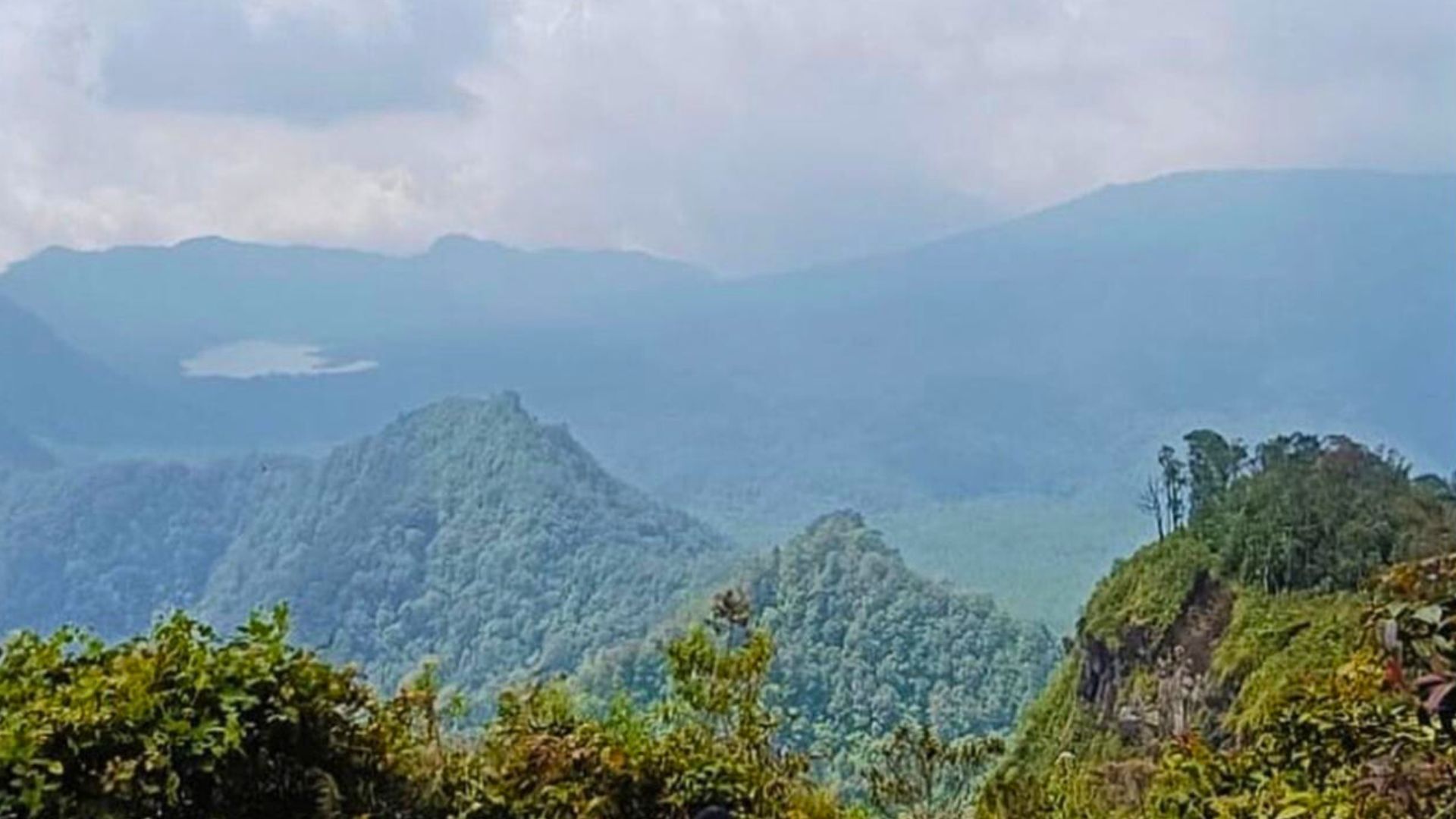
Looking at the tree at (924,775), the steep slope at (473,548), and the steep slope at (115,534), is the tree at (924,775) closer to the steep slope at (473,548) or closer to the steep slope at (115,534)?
the steep slope at (473,548)

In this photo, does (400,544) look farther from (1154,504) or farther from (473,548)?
(1154,504)

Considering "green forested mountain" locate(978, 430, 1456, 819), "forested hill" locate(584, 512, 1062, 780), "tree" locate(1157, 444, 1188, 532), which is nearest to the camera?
"green forested mountain" locate(978, 430, 1456, 819)

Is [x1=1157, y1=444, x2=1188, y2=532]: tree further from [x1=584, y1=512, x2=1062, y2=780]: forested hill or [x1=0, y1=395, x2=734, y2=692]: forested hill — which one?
[x1=0, y1=395, x2=734, y2=692]: forested hill

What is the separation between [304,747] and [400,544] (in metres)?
5.72

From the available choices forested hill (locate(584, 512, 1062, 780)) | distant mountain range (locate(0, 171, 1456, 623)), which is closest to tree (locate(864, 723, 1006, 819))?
forested hill (locate(584, 512, 1062, 780))

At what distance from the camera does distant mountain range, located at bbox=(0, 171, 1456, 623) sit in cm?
675

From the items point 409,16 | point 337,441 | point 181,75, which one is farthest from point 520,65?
point 337,441

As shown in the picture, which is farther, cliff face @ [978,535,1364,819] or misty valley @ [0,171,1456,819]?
cliff face @ [978,535,1364,819]

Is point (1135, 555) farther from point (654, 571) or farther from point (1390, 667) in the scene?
point (1390, 667)

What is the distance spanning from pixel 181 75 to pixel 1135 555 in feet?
11.5

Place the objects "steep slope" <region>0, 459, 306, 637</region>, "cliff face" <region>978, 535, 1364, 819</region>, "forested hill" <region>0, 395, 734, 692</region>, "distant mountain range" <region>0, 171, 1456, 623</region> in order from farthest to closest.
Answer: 1. "distant mountain range" <region>0, 171, 1456, 623</region>
2. "forested hill" <region>0, 395, 734, 692</region>
3. "steep slope" <region>0, 459, 306, 637</region>
4. "cliff face" <region>978, 535, 1364, 819</region>

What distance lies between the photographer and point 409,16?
3.41m

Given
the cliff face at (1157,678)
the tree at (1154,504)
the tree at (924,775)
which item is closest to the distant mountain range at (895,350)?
the tree at (1154,504)

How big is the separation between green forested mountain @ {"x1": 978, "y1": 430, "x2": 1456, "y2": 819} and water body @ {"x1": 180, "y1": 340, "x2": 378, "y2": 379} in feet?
16.7
